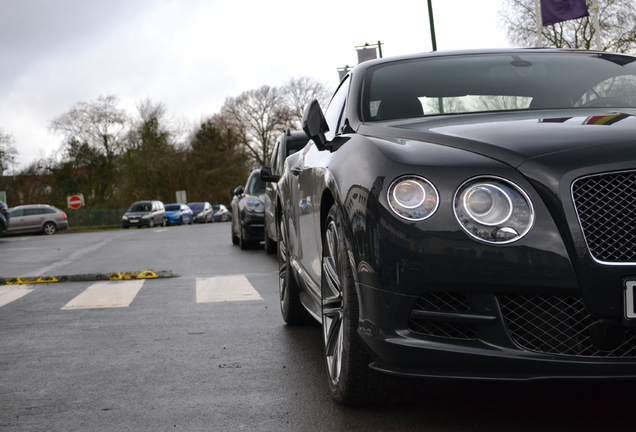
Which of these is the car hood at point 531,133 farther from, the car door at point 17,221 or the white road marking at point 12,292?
the car door at point 17,221

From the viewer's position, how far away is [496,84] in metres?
4.51

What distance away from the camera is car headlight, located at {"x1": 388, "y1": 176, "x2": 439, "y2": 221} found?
290 centimetres

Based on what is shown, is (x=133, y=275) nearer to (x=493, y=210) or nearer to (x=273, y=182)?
(x=273, y=182)

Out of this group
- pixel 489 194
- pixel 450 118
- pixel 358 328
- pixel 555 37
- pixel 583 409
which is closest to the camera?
pixel 489 194

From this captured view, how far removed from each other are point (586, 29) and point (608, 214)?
42.2 m

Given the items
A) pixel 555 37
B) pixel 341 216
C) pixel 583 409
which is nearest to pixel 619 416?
pixel 583 409

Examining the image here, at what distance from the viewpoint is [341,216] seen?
3.37m

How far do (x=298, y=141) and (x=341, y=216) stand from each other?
2.49 meters

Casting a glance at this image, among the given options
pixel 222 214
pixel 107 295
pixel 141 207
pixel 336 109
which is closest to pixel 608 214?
pixel 336 109

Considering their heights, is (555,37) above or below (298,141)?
above

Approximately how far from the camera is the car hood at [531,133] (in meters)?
2.95

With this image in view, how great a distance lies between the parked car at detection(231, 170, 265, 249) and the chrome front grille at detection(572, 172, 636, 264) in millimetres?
12226

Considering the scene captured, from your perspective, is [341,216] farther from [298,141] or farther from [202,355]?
[298,141]

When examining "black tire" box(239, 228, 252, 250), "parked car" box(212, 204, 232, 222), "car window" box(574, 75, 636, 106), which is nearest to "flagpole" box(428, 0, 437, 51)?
"black tire" box(239, 228, 252, 250)
